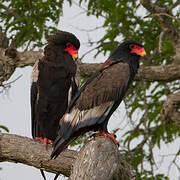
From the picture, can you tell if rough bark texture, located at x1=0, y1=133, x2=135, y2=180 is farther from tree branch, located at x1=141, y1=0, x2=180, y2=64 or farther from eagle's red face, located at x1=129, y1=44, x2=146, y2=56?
tree branch, located at x1=141, y1=0, x2=180, y2=64

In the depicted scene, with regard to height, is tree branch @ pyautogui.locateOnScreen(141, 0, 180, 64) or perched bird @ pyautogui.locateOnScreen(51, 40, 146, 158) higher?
tree branch @ pyautogui.locateOnScreen(141, 0, 180, 64)

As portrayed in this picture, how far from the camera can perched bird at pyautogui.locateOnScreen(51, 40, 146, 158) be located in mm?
3318

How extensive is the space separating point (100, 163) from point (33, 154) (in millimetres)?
882

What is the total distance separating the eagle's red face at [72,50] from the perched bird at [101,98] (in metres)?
0.41

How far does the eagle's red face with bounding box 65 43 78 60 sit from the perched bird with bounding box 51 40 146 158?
1.35 ft

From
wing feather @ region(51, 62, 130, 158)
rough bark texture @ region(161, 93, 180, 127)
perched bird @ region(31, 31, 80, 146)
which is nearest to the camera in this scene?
wing feather @ region(51, 62, 130, 158)

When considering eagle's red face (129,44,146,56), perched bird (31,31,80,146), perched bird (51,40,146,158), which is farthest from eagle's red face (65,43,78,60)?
eagle's red face (129,44,146,56)

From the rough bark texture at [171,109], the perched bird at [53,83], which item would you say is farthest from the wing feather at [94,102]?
the rough bark texture at [171,109]

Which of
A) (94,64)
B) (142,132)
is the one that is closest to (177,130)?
(142,132)

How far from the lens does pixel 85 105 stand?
3488 mm

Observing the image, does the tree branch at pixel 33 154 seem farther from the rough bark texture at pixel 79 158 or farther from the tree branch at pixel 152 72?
the tree branch at pixel 152 72

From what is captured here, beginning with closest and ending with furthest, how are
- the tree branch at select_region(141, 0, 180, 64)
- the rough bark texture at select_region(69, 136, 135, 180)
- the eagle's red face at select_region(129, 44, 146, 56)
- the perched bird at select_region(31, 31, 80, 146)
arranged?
the rough bark texture at select_region(69, 136, 135, 180) → the eagle's red face at select_region(129, 44, 146, 56) → the perched bird at select_region(31, 31, 80, 146) → the tree branch at select_region(141, 0, 180, 64)

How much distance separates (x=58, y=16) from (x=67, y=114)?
334 cm

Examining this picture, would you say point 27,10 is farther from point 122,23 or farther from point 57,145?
point 57,145
